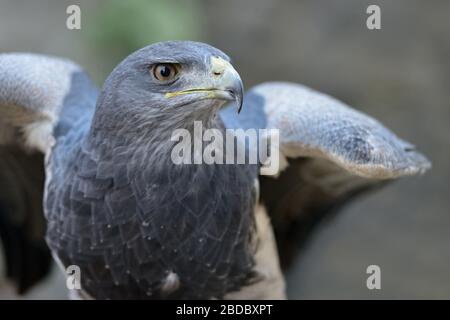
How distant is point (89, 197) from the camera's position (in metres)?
3.27

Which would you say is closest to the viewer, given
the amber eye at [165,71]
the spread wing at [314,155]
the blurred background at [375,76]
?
the amber eye at [165,71]

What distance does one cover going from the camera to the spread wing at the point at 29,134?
12.6 ft

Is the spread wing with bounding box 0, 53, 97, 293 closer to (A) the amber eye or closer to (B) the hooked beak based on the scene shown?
(A) the amber eye

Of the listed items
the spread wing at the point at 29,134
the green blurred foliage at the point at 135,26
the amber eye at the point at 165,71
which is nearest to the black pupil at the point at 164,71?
the amber eye at the point at 165,71

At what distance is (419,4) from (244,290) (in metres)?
4.04

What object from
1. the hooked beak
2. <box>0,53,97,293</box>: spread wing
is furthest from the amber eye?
<box>0,53,97,293</box>: spread wing

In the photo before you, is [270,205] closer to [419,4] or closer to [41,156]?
[41,156]

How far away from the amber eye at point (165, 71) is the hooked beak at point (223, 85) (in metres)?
0.14

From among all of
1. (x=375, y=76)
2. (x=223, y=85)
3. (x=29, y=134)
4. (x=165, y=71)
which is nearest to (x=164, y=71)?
(x=165, y=71)

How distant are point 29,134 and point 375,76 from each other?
12.9 ft

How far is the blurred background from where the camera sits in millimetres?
6645

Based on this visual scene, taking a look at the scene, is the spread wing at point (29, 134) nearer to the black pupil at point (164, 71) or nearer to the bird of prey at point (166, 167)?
the bird of prey at point (166, 167)

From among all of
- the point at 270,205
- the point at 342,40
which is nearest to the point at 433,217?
the point at 342,40

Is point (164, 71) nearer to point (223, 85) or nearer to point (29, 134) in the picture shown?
point (223, 85)
